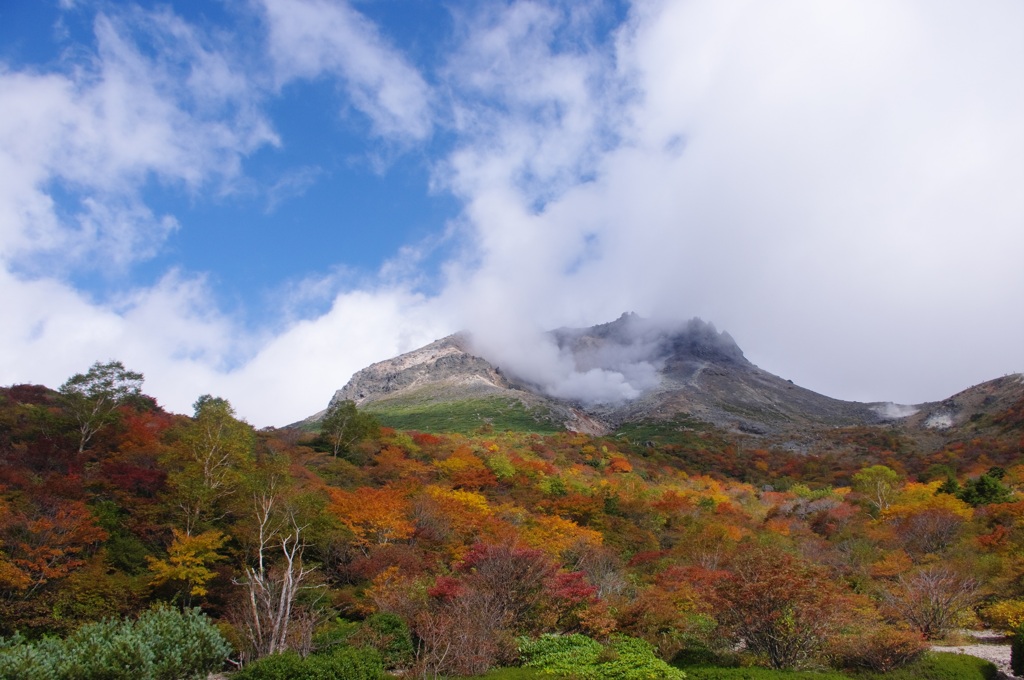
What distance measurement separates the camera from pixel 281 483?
28.5 metres

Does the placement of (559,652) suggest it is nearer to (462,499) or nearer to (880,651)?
(880,651)

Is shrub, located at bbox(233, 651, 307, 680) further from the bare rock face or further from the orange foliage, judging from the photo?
the bare rock face

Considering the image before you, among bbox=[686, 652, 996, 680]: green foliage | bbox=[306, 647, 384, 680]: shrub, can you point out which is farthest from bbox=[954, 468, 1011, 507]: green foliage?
bbox=[306, 647, 384, 680]: shrub

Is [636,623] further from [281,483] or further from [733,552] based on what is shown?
[281,483]

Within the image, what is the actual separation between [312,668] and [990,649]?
63.9 ft

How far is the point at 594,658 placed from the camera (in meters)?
15.3

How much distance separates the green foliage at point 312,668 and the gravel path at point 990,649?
50.9 feet

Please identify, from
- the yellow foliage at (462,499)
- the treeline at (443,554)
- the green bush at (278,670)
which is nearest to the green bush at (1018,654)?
the treeline at (443,554)

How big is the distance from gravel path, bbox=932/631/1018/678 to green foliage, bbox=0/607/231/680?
1969 centimetres

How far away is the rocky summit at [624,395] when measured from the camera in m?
118

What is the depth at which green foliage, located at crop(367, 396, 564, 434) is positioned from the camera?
10400cm

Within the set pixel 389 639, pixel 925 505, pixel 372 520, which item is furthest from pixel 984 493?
pixel 389 639

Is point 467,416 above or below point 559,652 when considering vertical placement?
above

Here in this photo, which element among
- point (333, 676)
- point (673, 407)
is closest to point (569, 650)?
point (333, 676)
